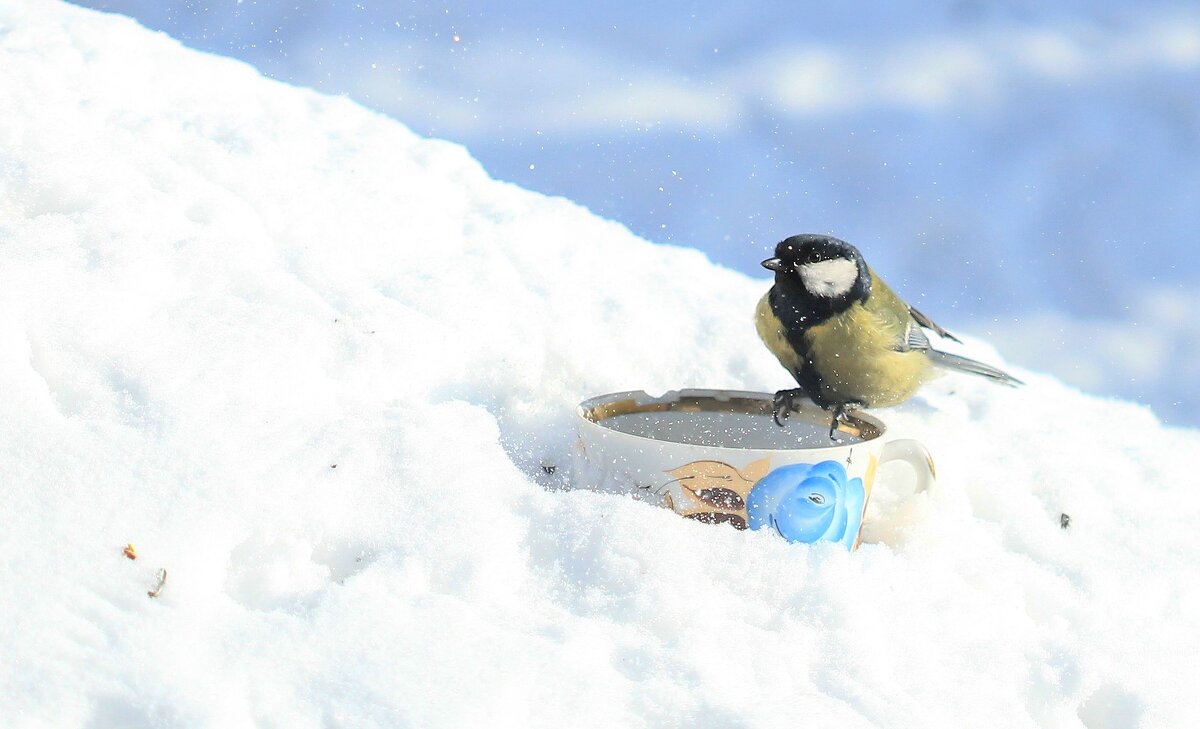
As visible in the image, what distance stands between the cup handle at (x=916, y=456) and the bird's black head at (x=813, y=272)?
0.37 m

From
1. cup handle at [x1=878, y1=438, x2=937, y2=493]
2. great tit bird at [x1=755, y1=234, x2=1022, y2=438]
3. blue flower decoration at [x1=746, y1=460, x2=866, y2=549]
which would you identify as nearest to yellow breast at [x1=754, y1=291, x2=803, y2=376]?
great tit bird at [x1=755, y1=234, x2=1022, y2=438]

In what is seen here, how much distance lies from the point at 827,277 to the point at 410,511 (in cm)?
96

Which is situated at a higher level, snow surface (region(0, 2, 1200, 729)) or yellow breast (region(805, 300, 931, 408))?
yellow breast (region(805, 300, 931, 408))

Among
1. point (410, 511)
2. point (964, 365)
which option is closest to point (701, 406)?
point (410, 511)

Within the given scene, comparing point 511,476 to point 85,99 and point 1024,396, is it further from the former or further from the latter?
point 1024,396

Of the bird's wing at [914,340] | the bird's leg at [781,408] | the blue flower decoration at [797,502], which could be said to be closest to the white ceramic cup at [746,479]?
the blue flower decoration at [797,502]

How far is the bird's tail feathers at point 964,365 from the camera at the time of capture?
6.85 ft

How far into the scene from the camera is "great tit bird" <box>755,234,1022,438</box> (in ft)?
6.16

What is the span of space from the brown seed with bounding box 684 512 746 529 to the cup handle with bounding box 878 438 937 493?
12.4 inches

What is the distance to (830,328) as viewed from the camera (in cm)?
190

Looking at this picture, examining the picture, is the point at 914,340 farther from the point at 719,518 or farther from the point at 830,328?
the point at 719,518

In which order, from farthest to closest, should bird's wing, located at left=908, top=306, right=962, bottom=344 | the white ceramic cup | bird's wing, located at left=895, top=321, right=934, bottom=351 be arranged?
bird's wing, located at left=908, top=306, right=962, bottom=344 < bird's wing, located at left=895, top=321, right=934, bottom=351 < the white ceramic cup

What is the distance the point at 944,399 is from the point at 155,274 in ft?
5.33

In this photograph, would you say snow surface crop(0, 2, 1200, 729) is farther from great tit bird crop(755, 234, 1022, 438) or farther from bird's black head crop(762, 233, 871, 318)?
bird's black head crop(762, 233, 871, 318)
